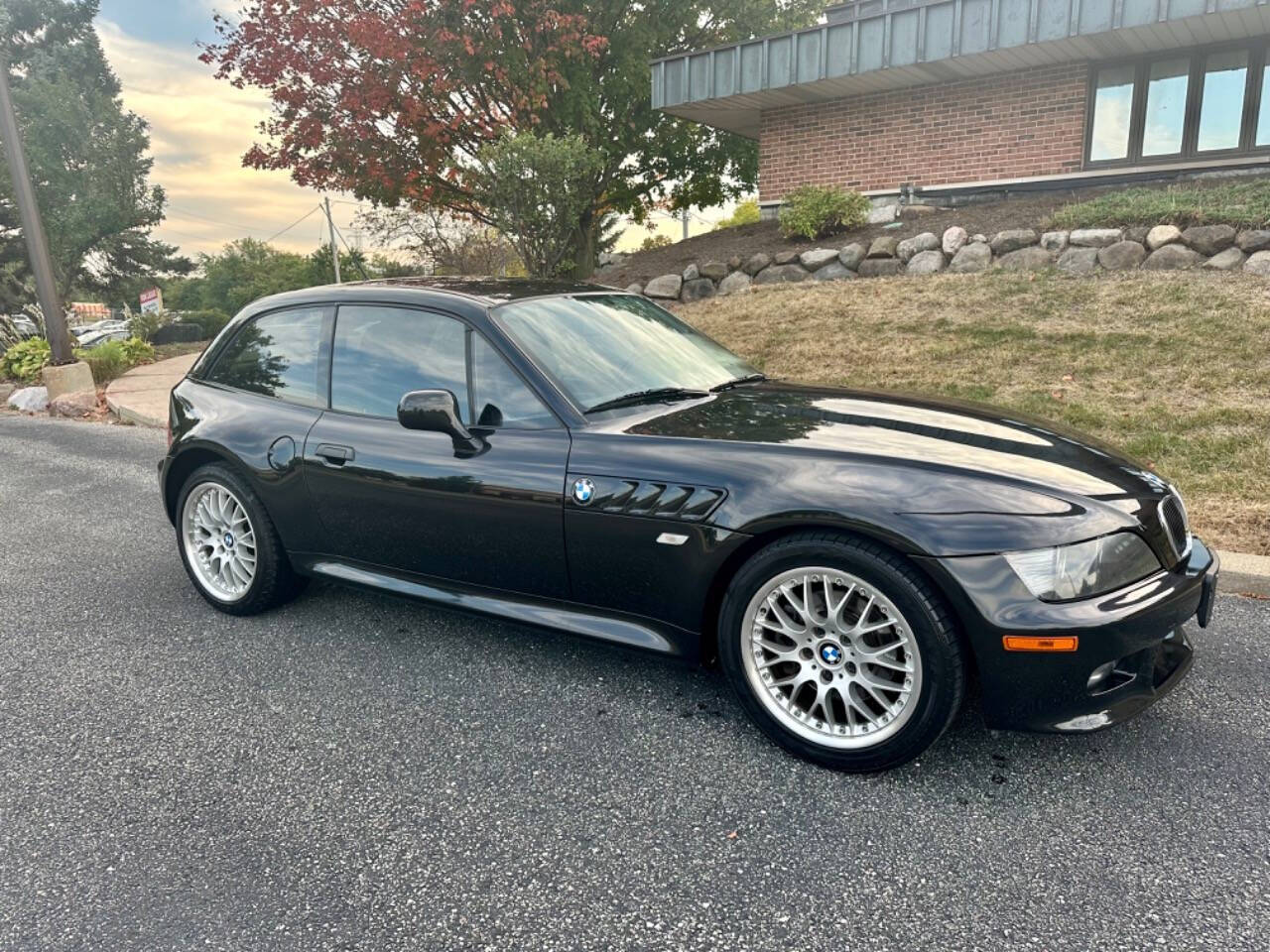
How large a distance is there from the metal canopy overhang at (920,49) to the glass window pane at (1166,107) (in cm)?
35

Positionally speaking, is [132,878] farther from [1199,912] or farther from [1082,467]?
[1082,467]

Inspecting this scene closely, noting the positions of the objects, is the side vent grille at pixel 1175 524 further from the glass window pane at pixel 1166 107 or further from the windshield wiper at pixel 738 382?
the glass window pane at pixel 1166 107

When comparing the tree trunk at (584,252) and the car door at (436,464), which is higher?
the tree trunk at (584,252)

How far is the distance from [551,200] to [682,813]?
8.21 metres

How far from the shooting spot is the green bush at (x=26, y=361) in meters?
13.5

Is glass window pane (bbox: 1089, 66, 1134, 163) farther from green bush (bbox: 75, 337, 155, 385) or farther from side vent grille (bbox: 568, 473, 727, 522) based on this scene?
green bush (bbox: 75, 337, 155, 385)

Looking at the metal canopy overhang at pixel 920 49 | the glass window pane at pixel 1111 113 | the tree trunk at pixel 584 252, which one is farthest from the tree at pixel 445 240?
the glass window pane at pixel 1111 113

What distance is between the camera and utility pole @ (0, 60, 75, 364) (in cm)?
1123

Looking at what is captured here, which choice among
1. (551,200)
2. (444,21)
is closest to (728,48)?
(444,21)

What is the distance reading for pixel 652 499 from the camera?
277 cm

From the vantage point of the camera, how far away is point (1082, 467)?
270cm

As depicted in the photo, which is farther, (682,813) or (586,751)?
(586,751)

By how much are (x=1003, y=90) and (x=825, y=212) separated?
3387mm

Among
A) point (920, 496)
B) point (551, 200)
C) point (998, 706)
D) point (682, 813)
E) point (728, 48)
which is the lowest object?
point (682, 813)
